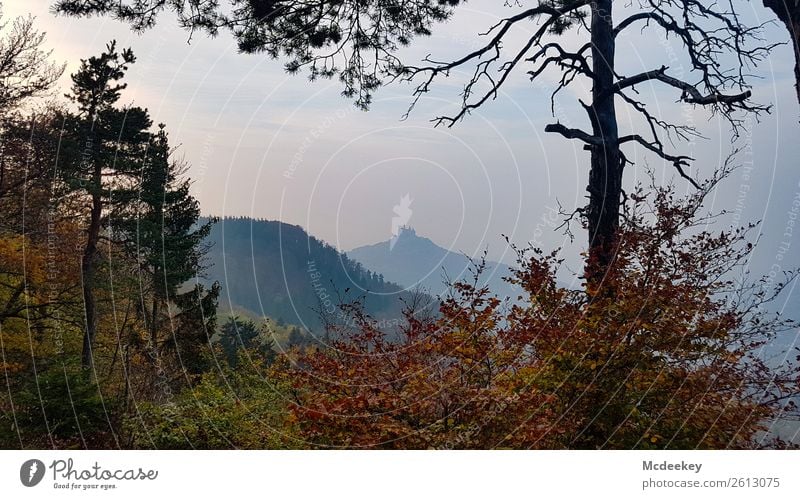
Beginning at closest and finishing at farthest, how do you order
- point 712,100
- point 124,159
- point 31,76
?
1. point 712,100
2. point 31,76
3. point 124,159

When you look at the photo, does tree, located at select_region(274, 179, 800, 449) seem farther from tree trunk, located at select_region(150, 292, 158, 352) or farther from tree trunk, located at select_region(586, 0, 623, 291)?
tree trunk, located at select_region(150, 292, 158, 352)

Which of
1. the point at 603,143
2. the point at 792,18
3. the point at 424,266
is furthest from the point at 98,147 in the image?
the point at 792,18

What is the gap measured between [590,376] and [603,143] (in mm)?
4223

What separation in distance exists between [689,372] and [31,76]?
552 inches

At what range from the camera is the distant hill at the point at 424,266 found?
999cm

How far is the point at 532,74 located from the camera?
11.8 metres

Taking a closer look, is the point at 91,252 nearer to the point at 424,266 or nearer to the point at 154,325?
the point at 154,325

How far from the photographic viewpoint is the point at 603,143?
1130 centimetres

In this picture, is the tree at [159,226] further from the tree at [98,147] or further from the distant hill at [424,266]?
the distant hill at [424,266]
